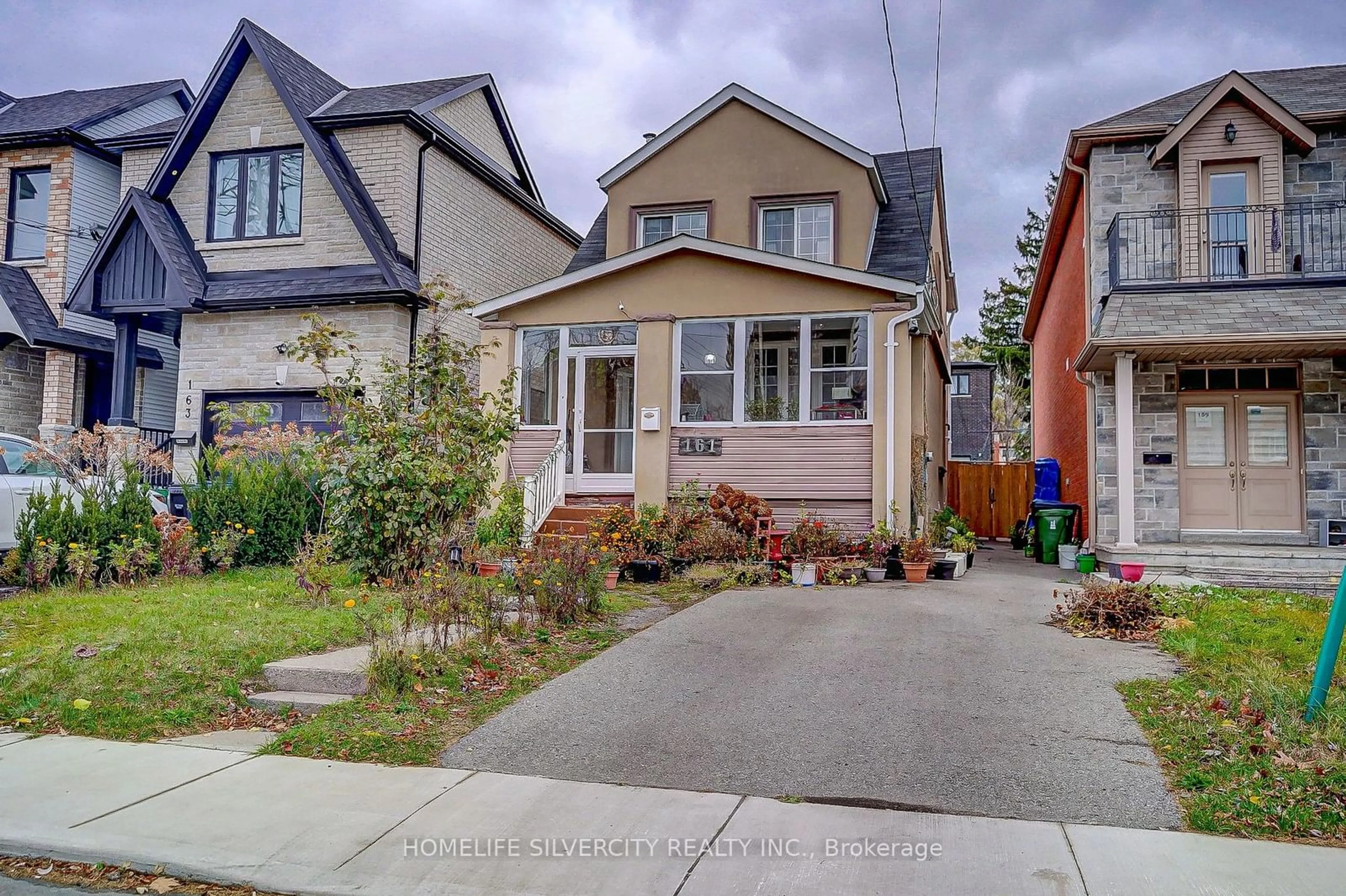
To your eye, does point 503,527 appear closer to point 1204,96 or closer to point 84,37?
point 1204,96

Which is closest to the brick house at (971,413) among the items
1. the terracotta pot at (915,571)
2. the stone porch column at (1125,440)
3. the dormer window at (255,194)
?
the stone porch column at (1125,440)

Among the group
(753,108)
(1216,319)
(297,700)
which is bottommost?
(297,700)

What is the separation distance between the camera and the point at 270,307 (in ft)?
48.3

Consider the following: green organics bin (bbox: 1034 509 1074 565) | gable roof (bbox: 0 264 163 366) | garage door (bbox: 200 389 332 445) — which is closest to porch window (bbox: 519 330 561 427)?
garage door (bbox: 200 389 332 445)

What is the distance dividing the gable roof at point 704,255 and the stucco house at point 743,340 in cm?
3

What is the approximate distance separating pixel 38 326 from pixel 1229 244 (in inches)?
747

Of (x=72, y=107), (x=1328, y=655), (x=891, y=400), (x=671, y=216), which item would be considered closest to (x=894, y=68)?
(x=891, y=400)

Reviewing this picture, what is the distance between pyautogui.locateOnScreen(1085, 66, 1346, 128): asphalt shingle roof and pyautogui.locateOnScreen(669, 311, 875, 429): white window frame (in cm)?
505

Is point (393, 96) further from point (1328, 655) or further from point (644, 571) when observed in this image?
point (1328, 655)

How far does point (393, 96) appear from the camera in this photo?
16.3m

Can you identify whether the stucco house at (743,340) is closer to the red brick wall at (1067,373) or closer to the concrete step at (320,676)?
the red brick wall at (1067,373)

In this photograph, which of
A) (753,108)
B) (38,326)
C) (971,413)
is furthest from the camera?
(971,413)

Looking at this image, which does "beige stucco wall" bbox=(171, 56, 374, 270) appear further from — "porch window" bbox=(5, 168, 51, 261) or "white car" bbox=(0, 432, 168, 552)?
"white car" bbox=(0, 432, 168, 552)

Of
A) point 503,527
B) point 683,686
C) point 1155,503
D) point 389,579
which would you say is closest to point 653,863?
point 683,686
